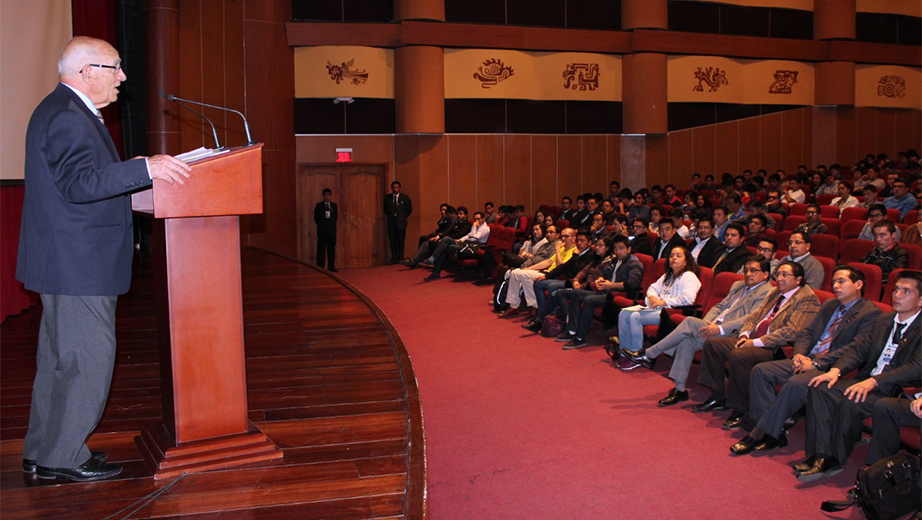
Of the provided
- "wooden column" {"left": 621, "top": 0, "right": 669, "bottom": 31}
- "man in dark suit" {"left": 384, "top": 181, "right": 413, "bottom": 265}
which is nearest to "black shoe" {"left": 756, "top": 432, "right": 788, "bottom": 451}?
"man in dark suit" {"left": 384, "top": 181, "right": 413, "bottom": 265}

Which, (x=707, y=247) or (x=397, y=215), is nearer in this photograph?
(x=707, y=247)

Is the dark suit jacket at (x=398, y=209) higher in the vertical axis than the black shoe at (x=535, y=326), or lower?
higher

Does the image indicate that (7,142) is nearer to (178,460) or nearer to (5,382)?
(5,382)

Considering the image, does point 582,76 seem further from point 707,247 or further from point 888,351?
point 888,351

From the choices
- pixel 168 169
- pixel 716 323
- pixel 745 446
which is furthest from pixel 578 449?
pixel 168 169

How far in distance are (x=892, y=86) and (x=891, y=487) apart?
1479 centimetres

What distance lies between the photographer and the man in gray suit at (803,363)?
4.08 m

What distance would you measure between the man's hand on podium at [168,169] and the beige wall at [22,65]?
2746mm

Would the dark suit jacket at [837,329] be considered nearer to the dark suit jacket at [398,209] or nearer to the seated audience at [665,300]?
the seated audience at [665,300]

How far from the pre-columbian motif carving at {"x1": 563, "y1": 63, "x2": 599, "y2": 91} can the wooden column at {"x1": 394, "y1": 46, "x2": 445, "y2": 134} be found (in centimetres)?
230

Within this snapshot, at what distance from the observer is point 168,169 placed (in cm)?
203

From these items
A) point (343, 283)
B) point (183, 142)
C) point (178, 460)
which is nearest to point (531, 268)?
point (343, 283)

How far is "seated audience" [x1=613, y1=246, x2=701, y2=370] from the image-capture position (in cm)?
578

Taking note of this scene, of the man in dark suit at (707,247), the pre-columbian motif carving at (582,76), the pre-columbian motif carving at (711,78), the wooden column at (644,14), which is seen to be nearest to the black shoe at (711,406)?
the man in dark suit at (707,247)
